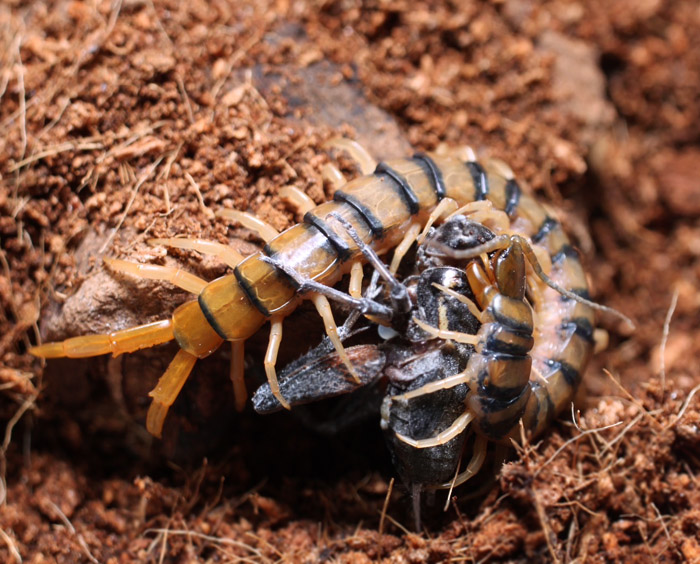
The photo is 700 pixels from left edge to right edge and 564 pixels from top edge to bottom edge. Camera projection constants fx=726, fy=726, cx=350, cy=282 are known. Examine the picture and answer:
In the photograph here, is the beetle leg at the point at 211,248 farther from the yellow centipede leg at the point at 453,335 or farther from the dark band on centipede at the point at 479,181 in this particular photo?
the dark band on centipede at the point at 479,181

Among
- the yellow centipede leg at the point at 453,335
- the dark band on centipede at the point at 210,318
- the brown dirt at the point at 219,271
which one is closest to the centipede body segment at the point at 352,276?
the dark band on centipede at the point at 210,318

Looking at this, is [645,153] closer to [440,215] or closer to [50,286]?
[440,215]

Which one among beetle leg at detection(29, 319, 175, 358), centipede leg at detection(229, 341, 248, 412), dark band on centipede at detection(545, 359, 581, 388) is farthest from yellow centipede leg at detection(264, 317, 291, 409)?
dark band on centipede at detection(545, 359, 581, 388)

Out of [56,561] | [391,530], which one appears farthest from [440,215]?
[56,561]

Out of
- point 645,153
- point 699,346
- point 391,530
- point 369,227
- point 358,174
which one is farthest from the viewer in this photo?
point 645,153

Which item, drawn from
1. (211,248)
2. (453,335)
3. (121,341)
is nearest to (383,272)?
(453,335)
